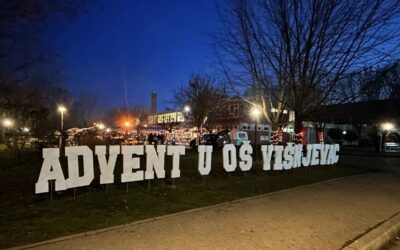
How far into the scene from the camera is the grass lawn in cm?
628

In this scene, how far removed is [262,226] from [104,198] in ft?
12.3

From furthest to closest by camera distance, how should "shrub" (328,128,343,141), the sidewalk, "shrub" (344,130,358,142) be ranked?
"shrub" (344,130,358,142), "shrub" (328,128,343,141), the sidewalk

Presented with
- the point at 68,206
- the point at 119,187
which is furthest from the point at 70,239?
the point at 119,187

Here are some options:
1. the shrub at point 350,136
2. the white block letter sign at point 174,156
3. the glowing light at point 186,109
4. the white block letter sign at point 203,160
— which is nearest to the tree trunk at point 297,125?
the white block letter sign at point 203,160

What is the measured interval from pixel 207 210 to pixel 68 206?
287 centimetres

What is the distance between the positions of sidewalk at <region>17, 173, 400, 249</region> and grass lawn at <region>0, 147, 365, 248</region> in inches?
23.2

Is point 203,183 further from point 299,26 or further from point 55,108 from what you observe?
point 55,108

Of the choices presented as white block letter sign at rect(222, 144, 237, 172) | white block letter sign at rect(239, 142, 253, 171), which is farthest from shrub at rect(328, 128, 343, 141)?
white block letter sign at rect(222, 144, 237, 172)

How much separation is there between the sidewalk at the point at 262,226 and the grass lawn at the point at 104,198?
0.59 m

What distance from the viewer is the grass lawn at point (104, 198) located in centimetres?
628

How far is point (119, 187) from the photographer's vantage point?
1015 cm

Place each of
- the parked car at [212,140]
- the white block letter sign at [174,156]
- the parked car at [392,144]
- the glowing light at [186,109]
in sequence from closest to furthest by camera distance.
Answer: the white block letter sign at [174,156] < the parked car at [212,140] < the parked car at [392,144] < the glowing light at [186,109]

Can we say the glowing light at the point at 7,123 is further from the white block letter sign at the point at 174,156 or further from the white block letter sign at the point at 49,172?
the white block letter sign at the point at 49,172

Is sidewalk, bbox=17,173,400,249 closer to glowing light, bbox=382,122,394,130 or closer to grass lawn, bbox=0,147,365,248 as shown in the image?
grass lawn, bbox=0,147,365,248
